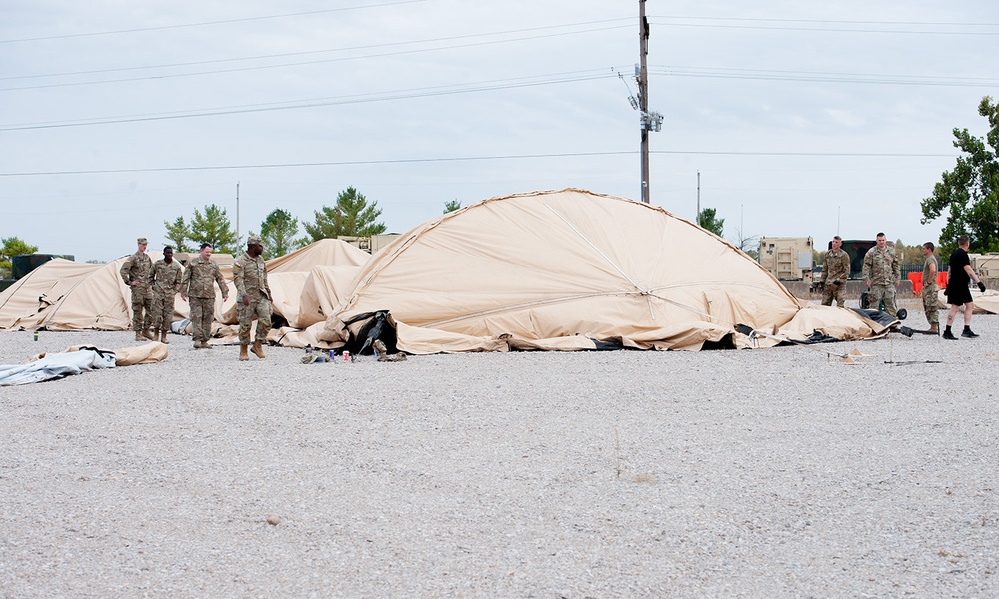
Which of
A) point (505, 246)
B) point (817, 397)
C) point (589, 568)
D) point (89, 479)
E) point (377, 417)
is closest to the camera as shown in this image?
point (589, 568)

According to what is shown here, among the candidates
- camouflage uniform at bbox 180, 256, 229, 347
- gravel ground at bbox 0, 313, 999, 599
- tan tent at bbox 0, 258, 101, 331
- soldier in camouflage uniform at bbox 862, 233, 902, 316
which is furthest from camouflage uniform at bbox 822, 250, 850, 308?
tan tent at bbox 0, 258, 101, 331

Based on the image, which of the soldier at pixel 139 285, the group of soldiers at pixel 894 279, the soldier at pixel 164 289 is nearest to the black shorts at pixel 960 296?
the group of soldiers at pixel 894 279

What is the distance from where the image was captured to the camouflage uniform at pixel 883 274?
15.5 meters

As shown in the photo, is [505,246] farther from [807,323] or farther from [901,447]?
[901,447]

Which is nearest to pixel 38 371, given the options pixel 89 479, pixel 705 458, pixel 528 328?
pixel 89 479

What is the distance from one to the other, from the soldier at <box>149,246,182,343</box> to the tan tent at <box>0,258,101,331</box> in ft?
18.0

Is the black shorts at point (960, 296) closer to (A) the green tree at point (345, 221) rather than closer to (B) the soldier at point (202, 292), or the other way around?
(B) the soldier at point (202, 292)

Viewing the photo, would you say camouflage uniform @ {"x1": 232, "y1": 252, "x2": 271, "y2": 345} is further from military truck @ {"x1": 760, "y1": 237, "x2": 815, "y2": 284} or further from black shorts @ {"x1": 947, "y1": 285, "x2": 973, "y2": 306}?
military truck @ {"x1": 760, "y1": 237, "x2": 815, "y2": 284}

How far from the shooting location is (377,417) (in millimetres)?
7285

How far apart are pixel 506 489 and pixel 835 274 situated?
41.9ft

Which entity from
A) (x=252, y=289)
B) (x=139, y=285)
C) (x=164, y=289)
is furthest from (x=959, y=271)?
(x=139, y=285)

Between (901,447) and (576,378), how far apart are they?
4.12 m

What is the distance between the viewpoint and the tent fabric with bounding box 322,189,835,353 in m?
13.1

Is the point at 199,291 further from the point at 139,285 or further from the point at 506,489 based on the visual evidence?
the point at 506,489
